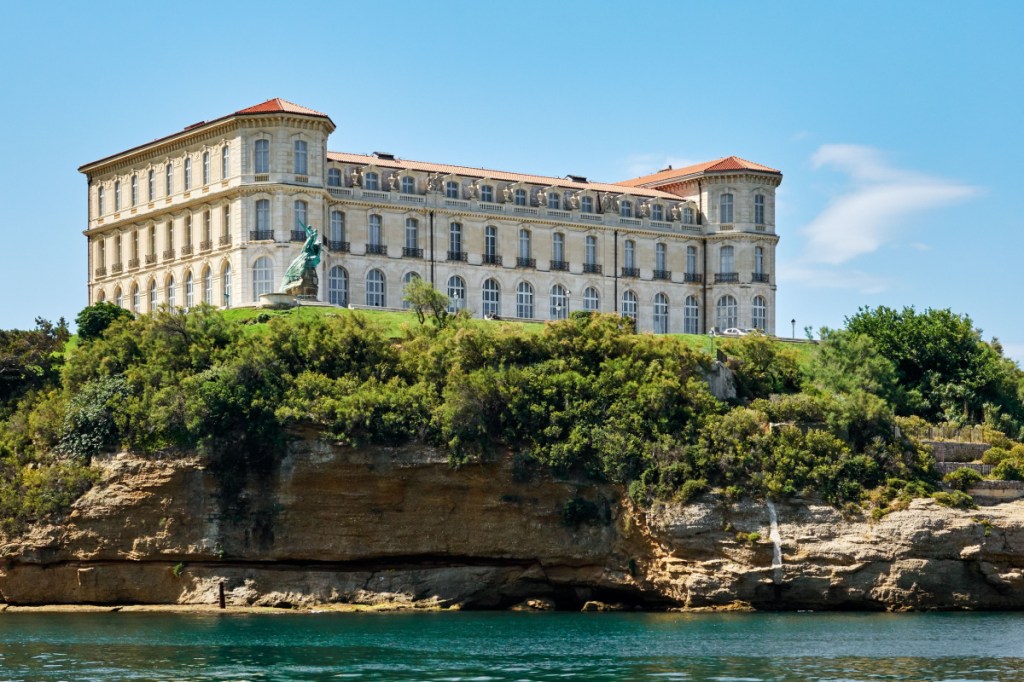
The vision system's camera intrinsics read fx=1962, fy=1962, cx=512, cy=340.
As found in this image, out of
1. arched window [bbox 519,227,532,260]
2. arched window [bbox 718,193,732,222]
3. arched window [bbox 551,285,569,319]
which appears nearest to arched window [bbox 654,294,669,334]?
arched window [bbox 551,285,569,319]

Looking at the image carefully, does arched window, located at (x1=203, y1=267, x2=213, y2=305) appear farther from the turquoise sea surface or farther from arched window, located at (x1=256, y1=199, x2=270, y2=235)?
the turquoise sea surface

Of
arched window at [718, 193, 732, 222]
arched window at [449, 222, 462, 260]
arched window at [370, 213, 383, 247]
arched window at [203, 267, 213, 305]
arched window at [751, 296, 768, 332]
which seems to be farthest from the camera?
arched window at [718, 193, 732, 222]

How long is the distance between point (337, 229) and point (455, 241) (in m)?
7.80

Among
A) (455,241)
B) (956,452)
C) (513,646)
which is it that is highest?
(455,241)

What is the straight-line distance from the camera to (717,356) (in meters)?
101

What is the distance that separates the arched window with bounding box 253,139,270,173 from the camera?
111688 millimetres

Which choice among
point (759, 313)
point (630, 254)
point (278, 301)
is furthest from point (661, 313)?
point (278, 301)

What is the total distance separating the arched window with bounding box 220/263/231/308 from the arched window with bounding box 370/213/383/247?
29.6 feet

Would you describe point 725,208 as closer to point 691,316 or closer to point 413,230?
point 691,316

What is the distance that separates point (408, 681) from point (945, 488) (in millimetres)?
35059

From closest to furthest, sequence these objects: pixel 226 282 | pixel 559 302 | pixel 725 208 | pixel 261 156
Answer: pixel 261 156 → pixel 226 282 → pixel 559 302 → pixel 725 208

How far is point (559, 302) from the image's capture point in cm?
12150

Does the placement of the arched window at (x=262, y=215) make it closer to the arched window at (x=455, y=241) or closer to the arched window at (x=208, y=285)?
the arched window at (x=208, y=285)

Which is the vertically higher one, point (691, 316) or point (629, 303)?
point (629, 303)
